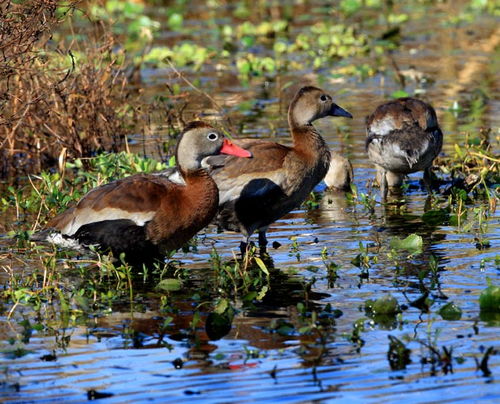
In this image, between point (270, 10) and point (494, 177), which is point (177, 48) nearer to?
point (270, 10)

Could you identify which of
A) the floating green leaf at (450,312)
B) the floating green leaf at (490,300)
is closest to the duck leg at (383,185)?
the floating green leaf at (490,300)

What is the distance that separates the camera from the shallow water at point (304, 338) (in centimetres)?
572

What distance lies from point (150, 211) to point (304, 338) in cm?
204

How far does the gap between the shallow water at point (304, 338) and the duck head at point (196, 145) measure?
80 centimetres

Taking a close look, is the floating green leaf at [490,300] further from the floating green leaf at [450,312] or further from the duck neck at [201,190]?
the duck neck at [201,190]

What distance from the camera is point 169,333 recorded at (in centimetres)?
674

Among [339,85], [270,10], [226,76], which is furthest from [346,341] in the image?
[270,10]

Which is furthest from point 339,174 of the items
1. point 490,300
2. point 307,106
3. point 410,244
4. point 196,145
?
point 490,300

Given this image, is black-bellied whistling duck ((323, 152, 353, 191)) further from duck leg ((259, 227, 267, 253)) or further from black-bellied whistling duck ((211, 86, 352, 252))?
duck leg ((259, 227, 267, 253))

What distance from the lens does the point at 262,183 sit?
8789mm

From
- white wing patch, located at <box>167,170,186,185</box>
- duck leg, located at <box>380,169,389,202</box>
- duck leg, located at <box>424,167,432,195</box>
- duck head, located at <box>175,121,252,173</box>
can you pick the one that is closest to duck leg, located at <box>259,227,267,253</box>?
white wing patch, located at <box>167,170,186,185</box>

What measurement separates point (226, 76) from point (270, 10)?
6.22 metres

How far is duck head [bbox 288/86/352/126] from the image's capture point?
9461 millimetres

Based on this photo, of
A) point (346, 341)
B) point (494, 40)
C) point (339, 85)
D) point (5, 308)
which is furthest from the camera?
point (494, 40)
